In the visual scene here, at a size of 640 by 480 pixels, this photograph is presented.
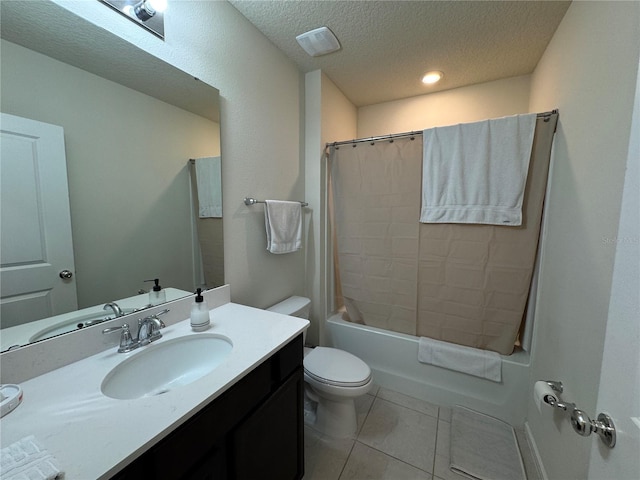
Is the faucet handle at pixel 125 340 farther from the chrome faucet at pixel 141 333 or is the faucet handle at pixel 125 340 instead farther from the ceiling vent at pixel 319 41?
the ceiling vent at pixel 319 41

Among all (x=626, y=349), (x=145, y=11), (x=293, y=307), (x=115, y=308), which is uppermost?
(x=145, y=11)

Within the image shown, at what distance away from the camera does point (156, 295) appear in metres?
1.10

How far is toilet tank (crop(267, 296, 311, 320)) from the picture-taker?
168 cm

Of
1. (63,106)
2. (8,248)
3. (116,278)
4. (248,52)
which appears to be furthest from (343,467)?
(248,52)

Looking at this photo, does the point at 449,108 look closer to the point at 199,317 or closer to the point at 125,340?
the point at 199,317

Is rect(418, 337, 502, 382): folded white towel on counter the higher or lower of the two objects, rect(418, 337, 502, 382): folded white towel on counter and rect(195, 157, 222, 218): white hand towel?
the lower

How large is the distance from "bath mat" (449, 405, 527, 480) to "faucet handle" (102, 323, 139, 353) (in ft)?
5.47

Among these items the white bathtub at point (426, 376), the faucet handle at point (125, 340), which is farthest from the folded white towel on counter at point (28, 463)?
the white bathtub at point (426, 376)

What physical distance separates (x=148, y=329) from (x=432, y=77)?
2.50 metres

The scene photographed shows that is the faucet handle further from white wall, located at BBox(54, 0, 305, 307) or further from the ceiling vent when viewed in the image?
the ceiling vent

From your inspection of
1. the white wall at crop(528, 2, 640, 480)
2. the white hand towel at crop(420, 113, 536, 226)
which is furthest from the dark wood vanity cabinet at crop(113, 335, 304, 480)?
the white hand towel at crop(420, 113, 536, 226)

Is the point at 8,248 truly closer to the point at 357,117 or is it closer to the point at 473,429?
the point at 473,429

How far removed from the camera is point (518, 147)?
150 centimetres

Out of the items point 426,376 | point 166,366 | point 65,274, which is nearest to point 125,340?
point 166,366
